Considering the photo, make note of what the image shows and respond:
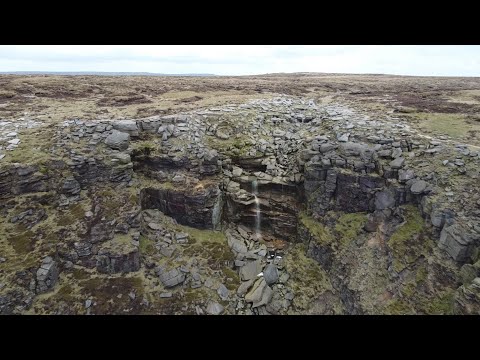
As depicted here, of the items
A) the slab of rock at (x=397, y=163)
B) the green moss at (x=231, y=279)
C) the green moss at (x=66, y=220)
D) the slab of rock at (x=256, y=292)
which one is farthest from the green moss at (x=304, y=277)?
the green moss at (x=66, y=220)

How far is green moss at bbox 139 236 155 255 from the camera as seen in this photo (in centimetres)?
2036

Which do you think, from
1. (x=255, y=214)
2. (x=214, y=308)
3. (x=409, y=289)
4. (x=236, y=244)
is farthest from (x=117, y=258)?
(x=409, y=289)

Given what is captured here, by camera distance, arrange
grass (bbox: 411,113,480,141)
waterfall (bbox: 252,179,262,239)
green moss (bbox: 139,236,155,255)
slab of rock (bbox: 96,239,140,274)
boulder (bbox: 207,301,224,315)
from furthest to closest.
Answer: waterfall (bbox: 252,179,262,239) < grass (bbox: 411,113,480,141) < green moss (bbox: 139,236,155,255) < slab of rock (bbox: 96,239,140,274) < boulder (bbox: 207,301,224,315)

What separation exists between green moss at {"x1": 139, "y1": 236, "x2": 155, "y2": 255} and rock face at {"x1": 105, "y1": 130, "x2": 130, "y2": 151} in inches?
275

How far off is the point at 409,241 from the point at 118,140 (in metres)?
20.3

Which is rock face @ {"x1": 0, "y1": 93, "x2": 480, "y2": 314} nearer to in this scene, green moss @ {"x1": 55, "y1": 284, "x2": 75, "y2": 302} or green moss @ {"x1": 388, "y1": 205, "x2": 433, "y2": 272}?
green moss @ {"x1": 388, "y1": 205, "x2": 433, "y2": 272}

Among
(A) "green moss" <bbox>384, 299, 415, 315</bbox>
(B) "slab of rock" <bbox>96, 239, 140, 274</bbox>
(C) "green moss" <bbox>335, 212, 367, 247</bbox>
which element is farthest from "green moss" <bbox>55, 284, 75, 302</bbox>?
(A) "green moss" <bbox>384, 299, 415, 315</bbox>

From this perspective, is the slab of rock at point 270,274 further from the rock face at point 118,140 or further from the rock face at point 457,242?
the rock face at point 118,140

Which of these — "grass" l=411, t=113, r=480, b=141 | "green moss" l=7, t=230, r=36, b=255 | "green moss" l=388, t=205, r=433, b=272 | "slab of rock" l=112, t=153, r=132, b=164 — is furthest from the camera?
"slab of rock" l=112, t=153, r=132, b=164

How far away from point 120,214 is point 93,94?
21642 mm

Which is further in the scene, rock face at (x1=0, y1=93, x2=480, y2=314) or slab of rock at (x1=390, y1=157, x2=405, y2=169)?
slab of rock at (x1=390, y1=157, x2=405, y2=169)

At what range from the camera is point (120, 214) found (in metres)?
20.8

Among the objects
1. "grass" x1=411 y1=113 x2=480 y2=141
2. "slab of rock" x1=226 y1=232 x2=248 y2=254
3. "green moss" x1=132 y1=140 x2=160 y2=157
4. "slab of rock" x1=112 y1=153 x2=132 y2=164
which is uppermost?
"grass" x1=411 y1=113 x2=480 y2=141

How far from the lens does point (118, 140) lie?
23.1 meters
